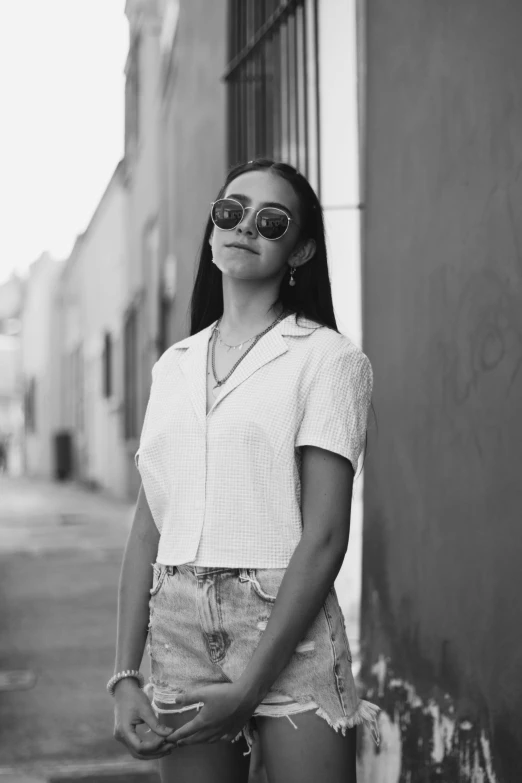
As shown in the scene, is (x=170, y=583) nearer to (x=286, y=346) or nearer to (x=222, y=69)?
(x=286, y=346)

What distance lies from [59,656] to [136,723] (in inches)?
181

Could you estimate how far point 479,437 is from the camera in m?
2.97

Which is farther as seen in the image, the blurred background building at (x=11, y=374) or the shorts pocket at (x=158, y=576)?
the blurred background building at (x=11, y=374)

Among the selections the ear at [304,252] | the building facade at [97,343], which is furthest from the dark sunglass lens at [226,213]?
the building facade at [97,343]

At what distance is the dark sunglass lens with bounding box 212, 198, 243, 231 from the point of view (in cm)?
203

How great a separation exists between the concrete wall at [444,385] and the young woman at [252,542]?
98cm

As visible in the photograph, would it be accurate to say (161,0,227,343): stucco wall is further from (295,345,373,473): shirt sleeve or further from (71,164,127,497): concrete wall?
(71,164,127,497): concrete wall

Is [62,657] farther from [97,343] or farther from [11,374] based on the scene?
[11,374]

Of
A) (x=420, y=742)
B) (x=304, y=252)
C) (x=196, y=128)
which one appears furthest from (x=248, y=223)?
(x=196, y=128)

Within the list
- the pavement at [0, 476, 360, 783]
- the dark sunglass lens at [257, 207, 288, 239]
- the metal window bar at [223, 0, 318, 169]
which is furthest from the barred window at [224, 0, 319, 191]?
the dark sunglass lens at [257, 207, 288, 239]

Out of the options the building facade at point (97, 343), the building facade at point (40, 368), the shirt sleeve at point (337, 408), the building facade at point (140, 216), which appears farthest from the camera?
the building facade at point (40, 368)

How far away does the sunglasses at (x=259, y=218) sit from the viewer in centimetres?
200

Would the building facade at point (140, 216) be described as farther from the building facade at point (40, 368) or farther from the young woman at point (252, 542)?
the building facade at point (40, 368)

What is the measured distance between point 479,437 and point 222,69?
520cm
